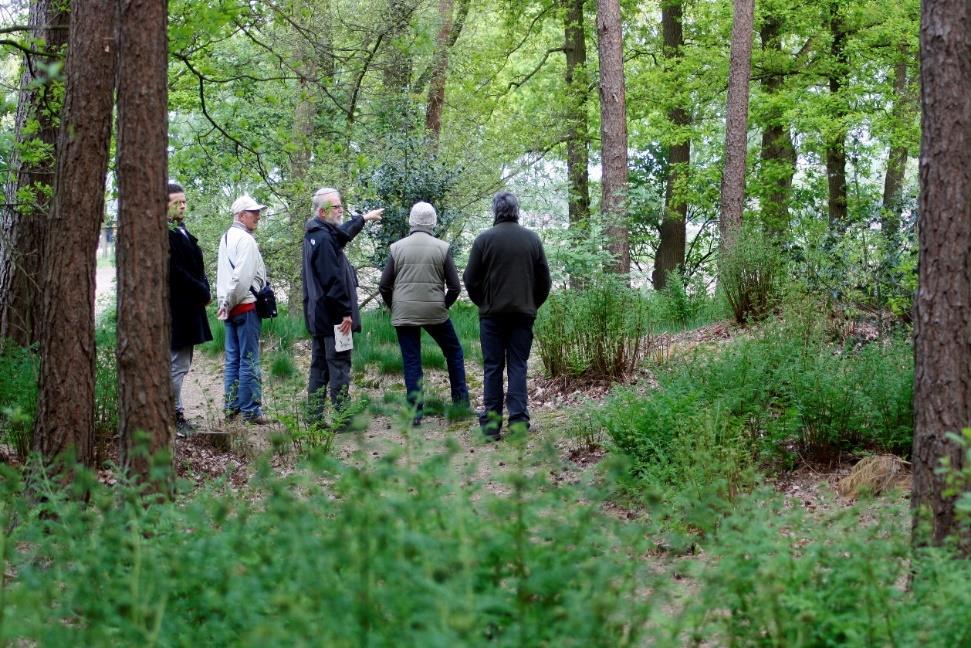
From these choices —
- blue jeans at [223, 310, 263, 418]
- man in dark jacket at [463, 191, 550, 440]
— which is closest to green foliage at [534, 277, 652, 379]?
man in dark jacket at [463, 191, 550, 440]

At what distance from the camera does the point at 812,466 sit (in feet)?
23.5

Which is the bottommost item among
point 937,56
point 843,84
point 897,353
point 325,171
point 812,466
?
point 812,466

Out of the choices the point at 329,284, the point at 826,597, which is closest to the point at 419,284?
the point at 329,284

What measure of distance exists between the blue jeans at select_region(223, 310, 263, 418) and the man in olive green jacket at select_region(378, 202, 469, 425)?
4.27 feet

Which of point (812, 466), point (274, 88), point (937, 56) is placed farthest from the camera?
point (274, 88)

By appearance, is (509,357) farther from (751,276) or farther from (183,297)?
(751,276)

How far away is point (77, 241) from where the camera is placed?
630 cm

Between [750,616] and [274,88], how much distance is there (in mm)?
Answer: 17233

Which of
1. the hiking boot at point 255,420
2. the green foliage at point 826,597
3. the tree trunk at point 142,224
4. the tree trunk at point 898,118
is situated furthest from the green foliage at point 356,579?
the tree trunk at point 898,118

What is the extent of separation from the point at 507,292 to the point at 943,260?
450 cm

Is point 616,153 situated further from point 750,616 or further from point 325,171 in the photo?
point 750,616

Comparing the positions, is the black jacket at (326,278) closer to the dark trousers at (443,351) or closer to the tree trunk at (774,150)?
the dark trousers at (443,351)

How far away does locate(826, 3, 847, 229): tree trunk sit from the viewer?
18672mm

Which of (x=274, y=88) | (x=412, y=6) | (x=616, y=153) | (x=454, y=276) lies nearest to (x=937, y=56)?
(x=454, y=276)
